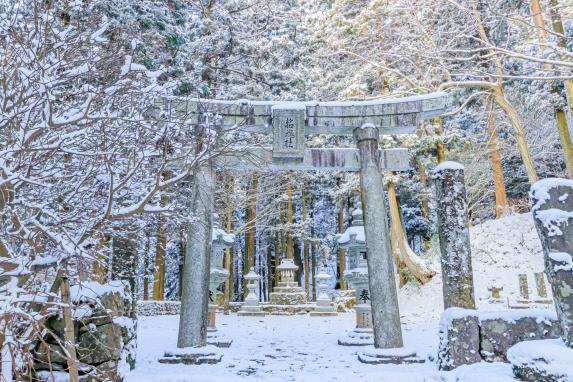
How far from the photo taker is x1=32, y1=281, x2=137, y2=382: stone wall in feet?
14.3

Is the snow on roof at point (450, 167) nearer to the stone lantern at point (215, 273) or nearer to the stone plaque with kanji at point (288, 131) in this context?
the stone plaque with kanji at point (288, 131)

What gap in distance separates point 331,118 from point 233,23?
235 inches

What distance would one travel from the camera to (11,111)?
295 centimetres

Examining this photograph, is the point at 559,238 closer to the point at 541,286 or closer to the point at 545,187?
the point at 545,187

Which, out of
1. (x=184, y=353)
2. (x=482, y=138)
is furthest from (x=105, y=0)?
(x=482, y=138)

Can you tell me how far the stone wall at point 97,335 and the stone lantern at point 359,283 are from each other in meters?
4.68

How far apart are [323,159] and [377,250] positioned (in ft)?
6.57

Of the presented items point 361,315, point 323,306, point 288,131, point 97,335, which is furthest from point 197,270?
point 323,306

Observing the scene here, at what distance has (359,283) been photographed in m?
9.10

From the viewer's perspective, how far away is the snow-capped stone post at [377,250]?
6398 millimetres

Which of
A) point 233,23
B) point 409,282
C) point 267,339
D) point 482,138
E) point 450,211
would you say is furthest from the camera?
point 482,138

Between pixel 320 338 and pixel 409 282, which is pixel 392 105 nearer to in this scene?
pixel 320 338

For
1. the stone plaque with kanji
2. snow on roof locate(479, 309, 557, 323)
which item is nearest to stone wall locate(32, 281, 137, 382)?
the stone plaque with kanji

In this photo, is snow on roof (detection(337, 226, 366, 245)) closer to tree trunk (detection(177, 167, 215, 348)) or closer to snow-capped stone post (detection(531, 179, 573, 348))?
tree trunk (detection(177, 167, 215, 348))
